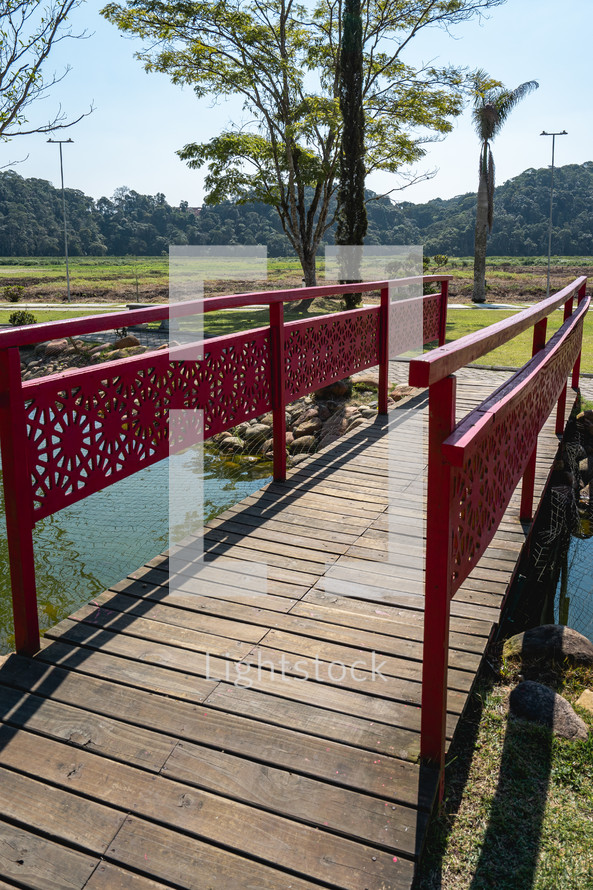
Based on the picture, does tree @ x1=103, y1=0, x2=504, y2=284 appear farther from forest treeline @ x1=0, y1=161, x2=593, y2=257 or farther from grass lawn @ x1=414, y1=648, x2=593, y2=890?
forest treeline @ x1=0, y1=161, x2=593, y2=257

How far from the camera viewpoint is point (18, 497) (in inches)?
97.8

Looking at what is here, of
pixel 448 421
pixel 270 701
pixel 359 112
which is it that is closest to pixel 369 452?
pixel 270 701

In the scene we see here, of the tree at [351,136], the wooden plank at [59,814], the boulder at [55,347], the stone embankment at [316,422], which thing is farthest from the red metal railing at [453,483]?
the boulder at [55,347]

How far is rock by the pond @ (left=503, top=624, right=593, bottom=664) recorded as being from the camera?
2990 mm

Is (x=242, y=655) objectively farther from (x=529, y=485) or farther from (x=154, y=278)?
(x=154, y=278)

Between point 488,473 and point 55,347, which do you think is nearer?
point 488,473

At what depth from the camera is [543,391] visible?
3.46 m

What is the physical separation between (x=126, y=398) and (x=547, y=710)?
2.10 m

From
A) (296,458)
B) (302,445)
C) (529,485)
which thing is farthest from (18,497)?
(302,445)

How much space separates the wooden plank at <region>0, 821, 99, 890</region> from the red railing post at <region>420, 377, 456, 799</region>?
970 mm

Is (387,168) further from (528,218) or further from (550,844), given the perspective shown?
(528,218)

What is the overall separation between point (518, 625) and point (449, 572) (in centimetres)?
250

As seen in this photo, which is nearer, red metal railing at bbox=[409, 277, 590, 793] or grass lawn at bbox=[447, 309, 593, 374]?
red metal railing at bbox=[409, 277, 590, 793]

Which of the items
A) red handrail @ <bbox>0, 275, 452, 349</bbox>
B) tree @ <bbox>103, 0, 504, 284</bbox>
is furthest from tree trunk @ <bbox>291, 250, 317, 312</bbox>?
red handrail @ <bbox>0, 275, 452, 349</bbox>
